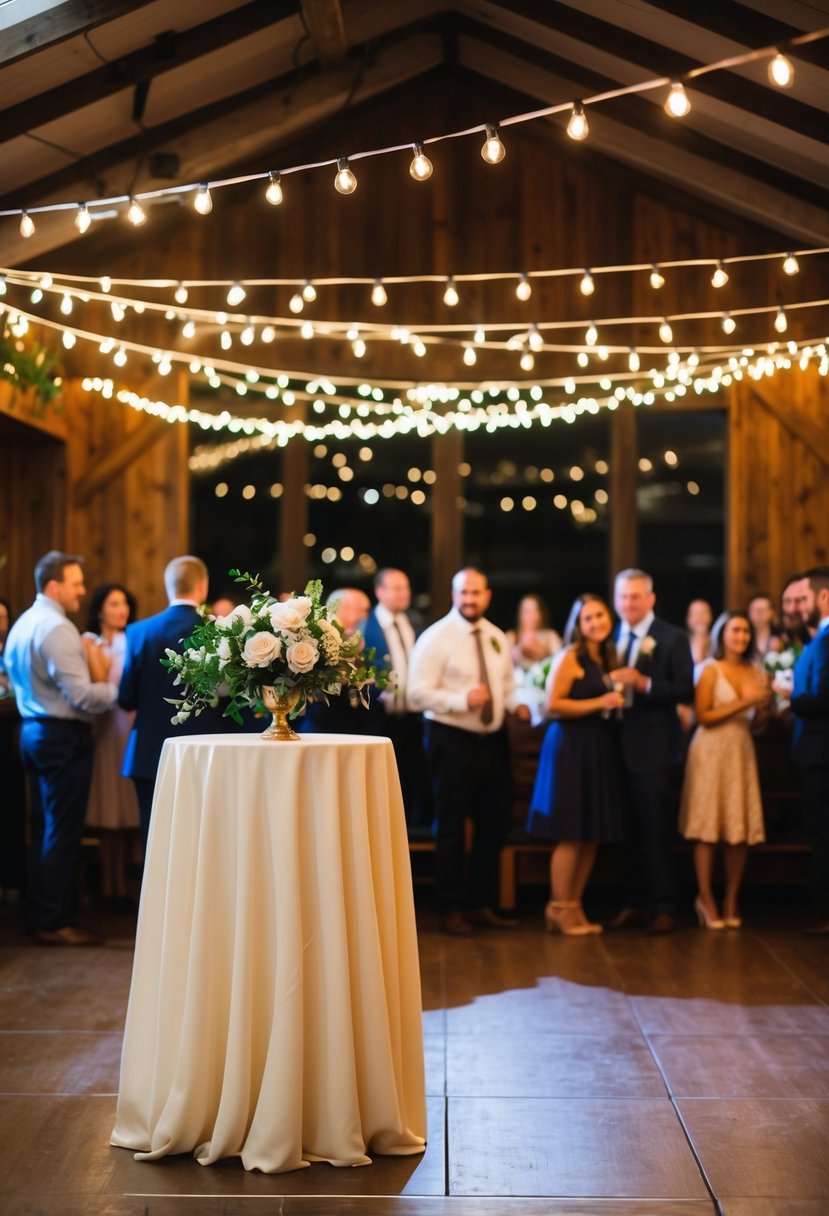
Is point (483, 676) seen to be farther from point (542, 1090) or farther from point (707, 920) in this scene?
point (542, 1090)

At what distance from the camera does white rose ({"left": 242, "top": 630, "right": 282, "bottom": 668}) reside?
370 cm

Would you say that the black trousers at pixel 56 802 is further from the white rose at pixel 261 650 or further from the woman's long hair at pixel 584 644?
the white rose at pixel 261 650

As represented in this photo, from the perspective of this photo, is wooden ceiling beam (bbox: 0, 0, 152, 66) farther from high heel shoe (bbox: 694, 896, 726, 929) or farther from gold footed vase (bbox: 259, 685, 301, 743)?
high heel shoe (bbox: 694, 896, 726, 929)

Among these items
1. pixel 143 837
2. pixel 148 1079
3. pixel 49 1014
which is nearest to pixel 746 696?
pixel 143 837

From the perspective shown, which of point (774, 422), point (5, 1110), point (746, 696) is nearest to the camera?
point (5, 1110)

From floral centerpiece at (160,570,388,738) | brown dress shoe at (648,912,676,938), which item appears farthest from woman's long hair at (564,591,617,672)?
floral centerpiece at (160,570,388,738)

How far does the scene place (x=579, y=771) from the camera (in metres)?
6.49

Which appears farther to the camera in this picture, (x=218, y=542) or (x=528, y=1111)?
(x=218, y=542)

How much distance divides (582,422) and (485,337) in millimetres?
1039

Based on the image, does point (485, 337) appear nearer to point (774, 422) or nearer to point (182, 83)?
point (774, 422)

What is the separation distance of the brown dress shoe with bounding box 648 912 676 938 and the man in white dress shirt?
687 millimetres

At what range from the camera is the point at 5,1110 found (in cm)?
385

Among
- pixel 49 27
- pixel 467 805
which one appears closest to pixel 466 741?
pixel 467 805

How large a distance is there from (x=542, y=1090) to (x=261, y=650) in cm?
161
